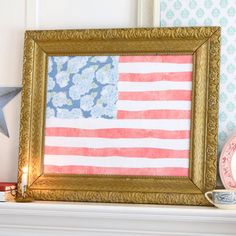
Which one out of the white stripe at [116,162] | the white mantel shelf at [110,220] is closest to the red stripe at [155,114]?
the white stripe at [116,162]

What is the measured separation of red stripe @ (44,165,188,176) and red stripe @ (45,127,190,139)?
0.56 feet

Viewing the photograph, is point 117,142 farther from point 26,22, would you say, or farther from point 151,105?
point 26,22

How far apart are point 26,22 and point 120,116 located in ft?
2.47

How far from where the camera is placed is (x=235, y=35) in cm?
289

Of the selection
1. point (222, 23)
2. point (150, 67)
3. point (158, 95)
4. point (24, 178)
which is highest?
point (222, 23)

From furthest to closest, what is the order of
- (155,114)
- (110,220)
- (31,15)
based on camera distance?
(31,15) < (155,114) < (110,220)

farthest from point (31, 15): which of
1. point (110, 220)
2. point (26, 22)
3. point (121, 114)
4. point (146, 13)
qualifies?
point (110, 220)

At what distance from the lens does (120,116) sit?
2.90 meters

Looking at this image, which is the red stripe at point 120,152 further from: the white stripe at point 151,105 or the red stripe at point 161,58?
the red stripe at point 161,58

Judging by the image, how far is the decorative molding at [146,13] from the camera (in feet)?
9.62

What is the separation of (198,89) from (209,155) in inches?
13.4

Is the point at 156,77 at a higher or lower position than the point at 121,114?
higher

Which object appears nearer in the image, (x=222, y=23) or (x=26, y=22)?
(x=222, y=23)

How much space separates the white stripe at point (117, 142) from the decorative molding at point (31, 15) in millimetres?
629
